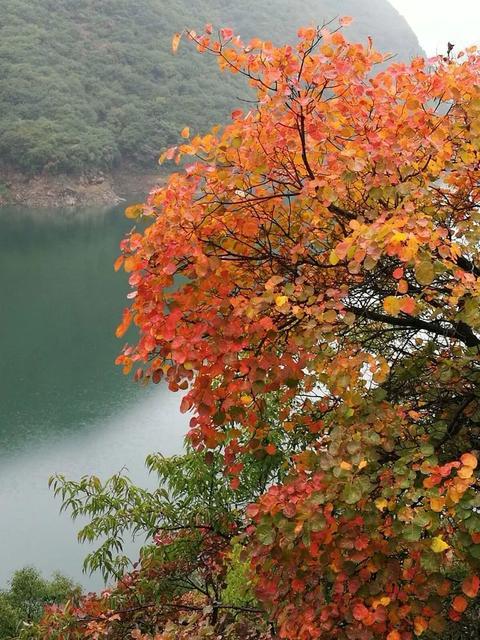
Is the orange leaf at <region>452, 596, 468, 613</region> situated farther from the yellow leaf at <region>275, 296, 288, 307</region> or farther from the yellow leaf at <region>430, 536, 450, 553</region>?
the yellow leaf at <region>275, 296, 288, 307</region>

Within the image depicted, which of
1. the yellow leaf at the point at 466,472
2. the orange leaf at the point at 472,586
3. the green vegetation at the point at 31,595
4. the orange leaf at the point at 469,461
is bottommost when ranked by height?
the orange leaf at the point at 472,586

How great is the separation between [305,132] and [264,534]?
57.0 inches

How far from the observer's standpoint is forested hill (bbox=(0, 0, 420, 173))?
5316 cm

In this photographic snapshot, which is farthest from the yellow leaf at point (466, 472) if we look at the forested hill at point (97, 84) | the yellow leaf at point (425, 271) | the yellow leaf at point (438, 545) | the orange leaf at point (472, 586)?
the forested hill at point (97, 84)

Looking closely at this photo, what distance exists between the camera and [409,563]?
7.32 feet

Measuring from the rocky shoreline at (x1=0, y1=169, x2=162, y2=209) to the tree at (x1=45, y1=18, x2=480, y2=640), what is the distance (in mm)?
46588

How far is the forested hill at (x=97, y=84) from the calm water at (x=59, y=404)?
18.6m

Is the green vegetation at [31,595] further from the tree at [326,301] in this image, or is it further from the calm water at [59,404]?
the tree at [326,301]

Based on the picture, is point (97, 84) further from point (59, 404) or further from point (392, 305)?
point (392, 305)

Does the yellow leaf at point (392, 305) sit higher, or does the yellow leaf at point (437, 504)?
the yellow leaf at point (392, 305)

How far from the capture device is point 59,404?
1995 centimetres

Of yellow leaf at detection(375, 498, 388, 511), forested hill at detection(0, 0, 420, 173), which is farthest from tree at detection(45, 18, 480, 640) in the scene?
forested hill at detection(0, 0, 420, 173)

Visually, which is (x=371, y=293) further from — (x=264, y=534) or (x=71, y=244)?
(x=71, y=244)

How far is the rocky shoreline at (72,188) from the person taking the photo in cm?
5019
